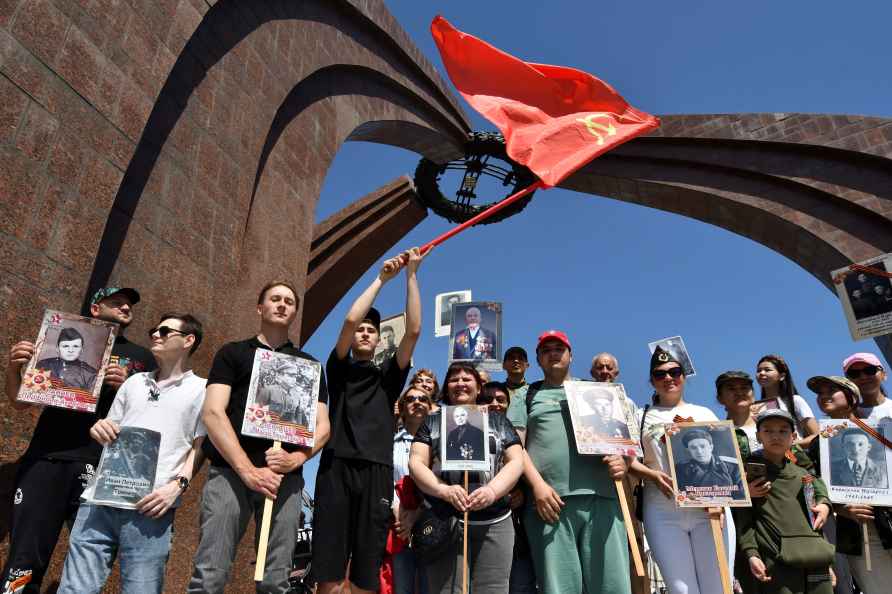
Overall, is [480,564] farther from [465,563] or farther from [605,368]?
[605,368]

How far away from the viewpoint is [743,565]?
3.80m

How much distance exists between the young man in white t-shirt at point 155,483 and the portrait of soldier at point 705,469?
2.74m

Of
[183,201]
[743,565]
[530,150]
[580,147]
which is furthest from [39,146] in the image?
[743,565]

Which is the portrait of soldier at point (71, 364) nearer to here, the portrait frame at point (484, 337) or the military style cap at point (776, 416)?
the military style cap at point (776, 416)

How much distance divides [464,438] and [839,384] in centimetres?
336

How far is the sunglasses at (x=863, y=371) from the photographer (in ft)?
16.0

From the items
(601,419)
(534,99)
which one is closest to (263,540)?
(601,419)

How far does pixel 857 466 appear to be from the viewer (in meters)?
4.00

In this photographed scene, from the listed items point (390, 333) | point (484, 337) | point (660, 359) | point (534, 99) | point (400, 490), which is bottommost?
point (400, 490)

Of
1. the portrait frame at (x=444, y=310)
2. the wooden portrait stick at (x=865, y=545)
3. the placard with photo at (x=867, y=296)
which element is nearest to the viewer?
the wooden portrait stick at (x=865, y=545)

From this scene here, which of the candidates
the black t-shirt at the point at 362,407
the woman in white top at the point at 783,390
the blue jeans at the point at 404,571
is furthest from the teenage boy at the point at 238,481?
the woman in white top at the point at 783,390

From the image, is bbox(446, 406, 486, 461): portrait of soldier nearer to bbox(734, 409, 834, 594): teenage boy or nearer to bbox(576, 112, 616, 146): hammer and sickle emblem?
bbox(734, 409, 834, 594): teenage boy

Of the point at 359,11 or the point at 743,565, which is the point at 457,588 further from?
the point at 359,11

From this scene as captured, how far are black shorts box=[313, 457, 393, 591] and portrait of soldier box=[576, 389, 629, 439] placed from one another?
1304 mm
